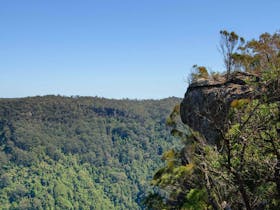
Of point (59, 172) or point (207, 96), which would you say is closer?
point (207, 96)

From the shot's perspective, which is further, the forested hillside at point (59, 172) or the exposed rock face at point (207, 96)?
the forested hillside at point (59, 172)

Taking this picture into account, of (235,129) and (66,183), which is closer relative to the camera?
(235,129)

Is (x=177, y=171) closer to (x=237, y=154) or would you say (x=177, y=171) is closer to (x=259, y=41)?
(x=259, y=41)

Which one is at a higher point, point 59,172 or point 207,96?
point 207,96

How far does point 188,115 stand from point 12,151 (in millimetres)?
168634

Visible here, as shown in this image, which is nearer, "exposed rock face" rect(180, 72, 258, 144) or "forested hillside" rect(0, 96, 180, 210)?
"exposed rock face" rect(180, 72, 258, 144)

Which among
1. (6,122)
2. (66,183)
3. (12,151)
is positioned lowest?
(66,183)

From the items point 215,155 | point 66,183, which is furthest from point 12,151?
point 215,155

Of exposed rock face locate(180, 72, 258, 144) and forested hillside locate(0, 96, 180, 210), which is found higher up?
exposed rock face locate(180, 72, 258, 144)

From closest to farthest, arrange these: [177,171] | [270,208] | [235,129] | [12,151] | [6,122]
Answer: [235,129]
[270,208]
[177,171]
[12,151]
[6,122]

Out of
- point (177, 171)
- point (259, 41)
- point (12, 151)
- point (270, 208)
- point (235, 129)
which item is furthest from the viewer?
point (12, 151)

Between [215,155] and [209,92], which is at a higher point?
[209,92]

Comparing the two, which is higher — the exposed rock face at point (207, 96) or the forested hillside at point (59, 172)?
the exposed rock face at point (207, 96)

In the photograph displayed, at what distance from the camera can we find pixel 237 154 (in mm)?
8359
